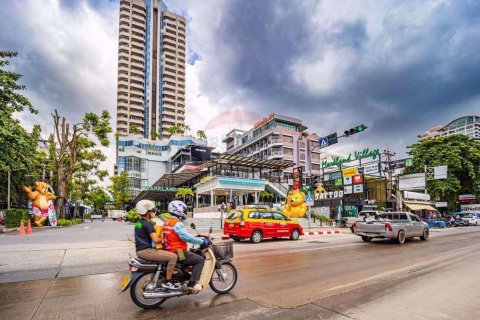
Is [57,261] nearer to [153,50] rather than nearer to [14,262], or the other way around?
[14,262]

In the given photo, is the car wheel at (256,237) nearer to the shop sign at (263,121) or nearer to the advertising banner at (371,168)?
the advertising banner at (371,168)

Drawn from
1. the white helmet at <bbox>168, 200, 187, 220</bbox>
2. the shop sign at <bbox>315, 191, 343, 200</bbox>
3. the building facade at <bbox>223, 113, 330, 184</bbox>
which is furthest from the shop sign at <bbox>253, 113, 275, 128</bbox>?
the white helmet at <bbox>168, 200, 187, 220</bbox>

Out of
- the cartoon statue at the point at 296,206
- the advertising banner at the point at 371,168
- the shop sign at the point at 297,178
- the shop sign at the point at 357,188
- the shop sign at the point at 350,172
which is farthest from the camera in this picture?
the advertising banner at the point at 371,168

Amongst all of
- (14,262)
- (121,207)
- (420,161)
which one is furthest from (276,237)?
(121,207)

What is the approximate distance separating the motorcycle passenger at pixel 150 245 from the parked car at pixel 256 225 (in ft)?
33.5

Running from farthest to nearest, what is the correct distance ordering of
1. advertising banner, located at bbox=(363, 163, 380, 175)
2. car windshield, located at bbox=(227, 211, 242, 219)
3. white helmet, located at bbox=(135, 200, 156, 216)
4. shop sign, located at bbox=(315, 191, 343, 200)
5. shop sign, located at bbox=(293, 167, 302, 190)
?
advertising banner, located at bbox=(363, 163, 380, 175), shop sign, located at bbox=(315, 191, 343, 200), shop sign, located at bbox=(293, 167, 302, 190), car windshield, located at bbox=(227, 211, 242, 219), white helmet, located at bbox=(135, 200, 156, 216)

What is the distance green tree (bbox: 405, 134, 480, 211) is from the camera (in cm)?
4284

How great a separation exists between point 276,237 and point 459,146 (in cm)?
4004

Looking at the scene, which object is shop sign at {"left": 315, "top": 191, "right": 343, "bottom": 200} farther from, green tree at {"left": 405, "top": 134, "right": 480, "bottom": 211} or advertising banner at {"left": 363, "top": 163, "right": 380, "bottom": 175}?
green tree at {"left": 405, "top": 134, "right": 480, "bottom": 211}

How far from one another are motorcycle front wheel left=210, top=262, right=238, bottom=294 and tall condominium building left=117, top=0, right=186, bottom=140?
100155mm

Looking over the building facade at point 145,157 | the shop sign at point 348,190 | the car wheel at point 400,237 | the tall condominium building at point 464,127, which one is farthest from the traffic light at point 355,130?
the tall condominium building at point 464,127

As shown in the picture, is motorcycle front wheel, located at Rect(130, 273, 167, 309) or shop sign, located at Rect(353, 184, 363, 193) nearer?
motorcycle front wheel, located at Rect(130, 273, 167, 309)

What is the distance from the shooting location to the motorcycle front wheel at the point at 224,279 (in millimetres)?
5707

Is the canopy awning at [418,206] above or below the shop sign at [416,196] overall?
below
